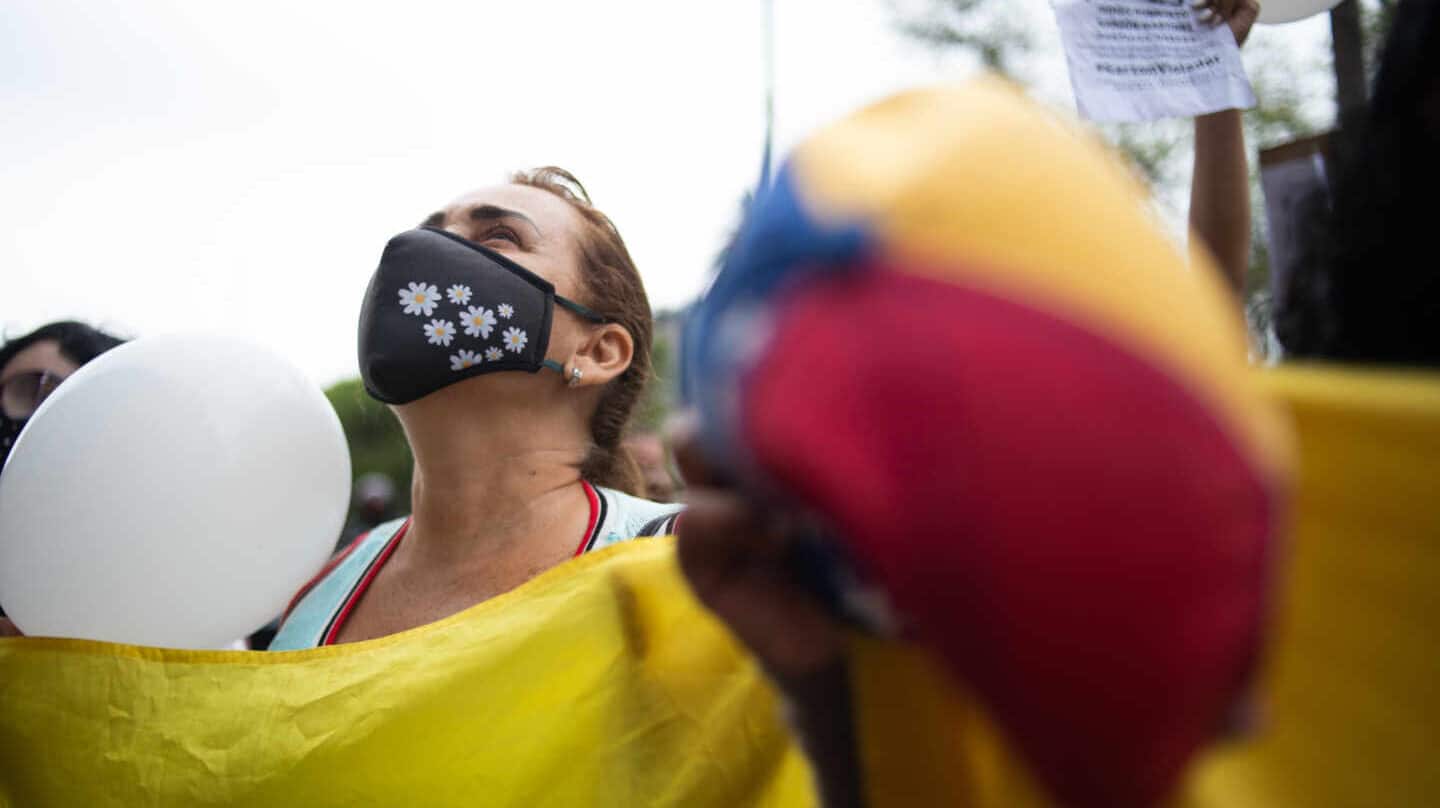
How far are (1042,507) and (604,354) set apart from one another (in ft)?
5.55

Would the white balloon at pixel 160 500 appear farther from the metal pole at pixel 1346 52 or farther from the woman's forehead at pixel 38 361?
the metal pole at pixel 1346 52

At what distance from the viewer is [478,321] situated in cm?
173

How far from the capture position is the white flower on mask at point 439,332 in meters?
1.69

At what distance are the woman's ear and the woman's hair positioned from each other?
4 cm

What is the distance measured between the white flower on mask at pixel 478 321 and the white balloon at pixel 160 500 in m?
0.41

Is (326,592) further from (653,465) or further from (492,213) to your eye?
(653,465)

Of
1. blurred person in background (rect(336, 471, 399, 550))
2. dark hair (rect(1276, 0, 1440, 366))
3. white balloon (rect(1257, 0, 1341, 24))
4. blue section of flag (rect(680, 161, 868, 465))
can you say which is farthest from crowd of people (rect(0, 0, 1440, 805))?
blurred person in background (rect(336, 471, 399, 550))

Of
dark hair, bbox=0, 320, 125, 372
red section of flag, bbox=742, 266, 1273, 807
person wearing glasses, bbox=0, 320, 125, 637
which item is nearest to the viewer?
red section of flag, bbox=742, 266, 1273, 807

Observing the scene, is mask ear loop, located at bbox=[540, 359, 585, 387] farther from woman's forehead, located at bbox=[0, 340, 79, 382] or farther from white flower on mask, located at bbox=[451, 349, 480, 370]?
woman's forehead, located at bbox=[0, 340, 79, 382]

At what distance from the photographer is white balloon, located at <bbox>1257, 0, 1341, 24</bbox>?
5.35 ft

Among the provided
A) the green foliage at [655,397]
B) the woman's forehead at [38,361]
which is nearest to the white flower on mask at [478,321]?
the green foliage at [655,397]

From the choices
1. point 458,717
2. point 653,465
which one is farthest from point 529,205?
point 653,465

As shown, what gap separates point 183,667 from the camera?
56.7 inches

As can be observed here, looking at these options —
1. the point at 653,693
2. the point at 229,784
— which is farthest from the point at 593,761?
the point at 229,784
